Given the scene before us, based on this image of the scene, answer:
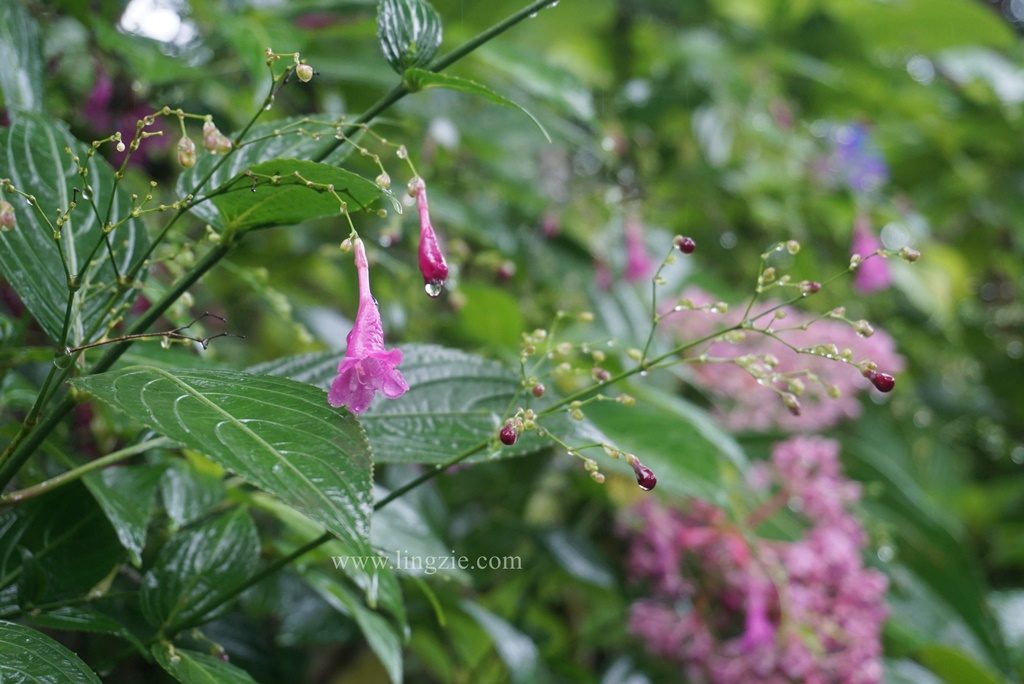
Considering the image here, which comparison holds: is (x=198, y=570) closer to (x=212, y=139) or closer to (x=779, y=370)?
(x=212, y=139)

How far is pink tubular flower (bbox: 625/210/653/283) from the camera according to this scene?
1219 mm

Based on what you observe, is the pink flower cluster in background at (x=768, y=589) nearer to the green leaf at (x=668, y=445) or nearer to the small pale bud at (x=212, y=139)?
the green leaf at (x=668, y=445)

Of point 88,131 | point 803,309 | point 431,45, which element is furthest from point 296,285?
point 431,45

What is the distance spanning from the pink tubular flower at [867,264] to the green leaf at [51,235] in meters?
1.14

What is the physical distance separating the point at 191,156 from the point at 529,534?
68 cm

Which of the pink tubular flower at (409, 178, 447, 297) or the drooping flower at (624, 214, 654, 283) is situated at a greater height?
the drooping flower at (624, 214, 654, 283)

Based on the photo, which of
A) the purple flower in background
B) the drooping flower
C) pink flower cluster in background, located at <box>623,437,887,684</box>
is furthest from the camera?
the purple flower in background

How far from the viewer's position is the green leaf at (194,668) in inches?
18.8

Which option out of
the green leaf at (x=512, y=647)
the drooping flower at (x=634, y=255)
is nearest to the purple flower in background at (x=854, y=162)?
the drooping flower at (x=634, y=255)

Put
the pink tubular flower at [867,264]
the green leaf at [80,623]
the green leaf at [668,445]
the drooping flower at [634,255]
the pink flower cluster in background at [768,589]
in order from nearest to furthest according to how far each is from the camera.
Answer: the green leaf at [80,623] < the green leaf at [668,445] < the pink flower cluster in background at [768,589] < the drooping flower at [634,255] < the pink tubular flower at [867,264]

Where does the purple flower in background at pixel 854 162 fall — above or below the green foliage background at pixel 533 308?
above

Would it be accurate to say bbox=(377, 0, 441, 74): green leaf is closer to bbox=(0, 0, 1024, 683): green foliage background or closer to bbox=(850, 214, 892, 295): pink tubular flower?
bbox=(0, 0, 1024, 683): green foliage background

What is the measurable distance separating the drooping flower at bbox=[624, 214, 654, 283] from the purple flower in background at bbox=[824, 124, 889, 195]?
1.66 ft

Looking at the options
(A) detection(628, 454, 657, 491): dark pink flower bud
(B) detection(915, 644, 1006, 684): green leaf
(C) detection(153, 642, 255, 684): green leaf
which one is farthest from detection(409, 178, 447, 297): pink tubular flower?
(B) detection(915, 644, 1006, 684): green leaf
